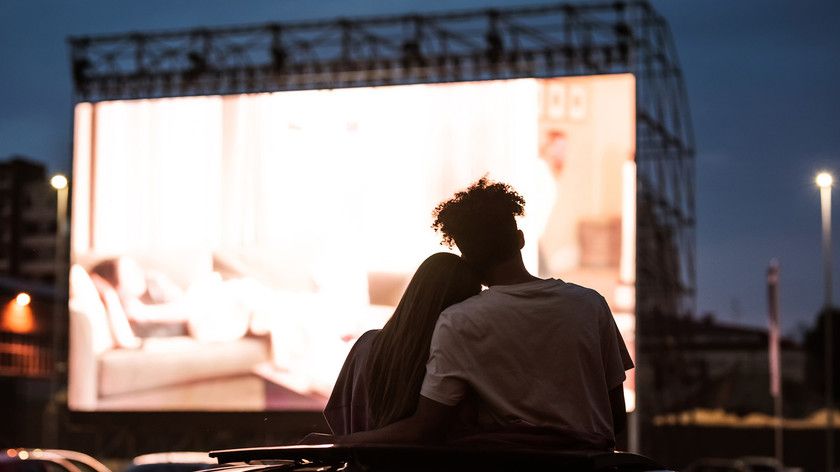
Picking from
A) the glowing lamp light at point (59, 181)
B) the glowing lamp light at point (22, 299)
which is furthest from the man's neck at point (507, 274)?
the glowing lamp light at point (22, 299)

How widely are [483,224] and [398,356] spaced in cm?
41

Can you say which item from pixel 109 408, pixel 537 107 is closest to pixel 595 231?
pixel 537 107

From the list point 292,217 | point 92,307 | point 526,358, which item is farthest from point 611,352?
point 92,307

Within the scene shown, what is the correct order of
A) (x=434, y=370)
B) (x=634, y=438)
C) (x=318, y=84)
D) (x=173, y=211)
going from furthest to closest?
(x=318, y=84) < (x=173, y=211) < (x=634, y=438) < (x=434, y=370)

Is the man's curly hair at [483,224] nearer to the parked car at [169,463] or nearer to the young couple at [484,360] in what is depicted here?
the young couple at [484,360]

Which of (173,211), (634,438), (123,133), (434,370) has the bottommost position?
(634,438)

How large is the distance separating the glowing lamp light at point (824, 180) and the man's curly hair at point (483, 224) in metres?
30.5

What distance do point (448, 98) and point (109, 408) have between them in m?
9.11

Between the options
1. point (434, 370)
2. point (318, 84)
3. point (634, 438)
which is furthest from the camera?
point (318, 84)

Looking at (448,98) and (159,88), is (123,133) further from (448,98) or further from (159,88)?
(448,98)

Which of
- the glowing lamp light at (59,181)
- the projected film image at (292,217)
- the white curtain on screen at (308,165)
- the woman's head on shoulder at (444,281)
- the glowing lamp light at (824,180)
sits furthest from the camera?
the glowing lamp light at (824,180)

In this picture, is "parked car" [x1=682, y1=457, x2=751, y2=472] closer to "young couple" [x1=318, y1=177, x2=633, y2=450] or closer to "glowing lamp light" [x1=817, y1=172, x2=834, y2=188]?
"glowing lamp light" [x1=817, y1=172, x2=834, y2=188]

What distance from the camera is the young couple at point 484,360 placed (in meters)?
2.94

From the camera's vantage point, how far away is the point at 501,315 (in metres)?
3.00
